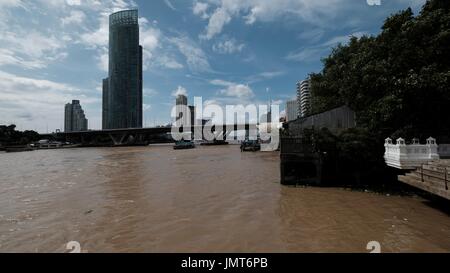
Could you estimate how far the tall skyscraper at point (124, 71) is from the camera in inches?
5881

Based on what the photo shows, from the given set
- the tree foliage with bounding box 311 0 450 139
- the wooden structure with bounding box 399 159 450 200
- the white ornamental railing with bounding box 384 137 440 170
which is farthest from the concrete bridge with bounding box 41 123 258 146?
the wooden structure with bounding box 399 159 450 200

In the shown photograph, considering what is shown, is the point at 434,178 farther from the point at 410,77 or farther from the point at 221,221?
the point at 221,221

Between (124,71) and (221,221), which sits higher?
(124,71)

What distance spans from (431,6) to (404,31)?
8.22 feet

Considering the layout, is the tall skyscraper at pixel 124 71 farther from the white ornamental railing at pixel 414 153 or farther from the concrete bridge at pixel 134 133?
the white ornamental railing at pixel 414 153

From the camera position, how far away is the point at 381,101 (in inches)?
535

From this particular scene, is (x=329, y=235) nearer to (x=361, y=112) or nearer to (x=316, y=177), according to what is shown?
(x=316, y=177)

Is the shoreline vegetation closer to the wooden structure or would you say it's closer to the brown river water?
the brown river water

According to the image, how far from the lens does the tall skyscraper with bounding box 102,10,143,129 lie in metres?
149

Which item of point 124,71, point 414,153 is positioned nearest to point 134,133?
point 124,71

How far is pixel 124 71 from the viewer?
154375mm

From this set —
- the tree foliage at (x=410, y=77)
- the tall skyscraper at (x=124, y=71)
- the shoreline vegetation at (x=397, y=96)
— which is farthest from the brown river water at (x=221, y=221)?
the tall skyscraper at (x=124, y=71)

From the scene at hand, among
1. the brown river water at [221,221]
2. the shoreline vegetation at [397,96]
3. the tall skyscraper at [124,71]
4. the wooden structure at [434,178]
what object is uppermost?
the tall skyscraper at [124,71]
